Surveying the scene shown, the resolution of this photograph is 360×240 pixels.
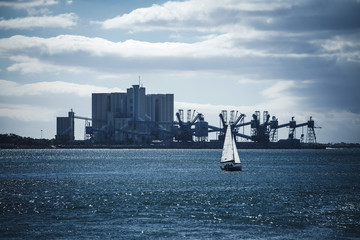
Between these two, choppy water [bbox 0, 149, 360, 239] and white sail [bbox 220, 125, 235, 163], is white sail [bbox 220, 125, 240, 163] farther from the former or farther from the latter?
choppy water [bbox 0, 149, 360, 239]

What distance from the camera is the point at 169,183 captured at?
71562 mm

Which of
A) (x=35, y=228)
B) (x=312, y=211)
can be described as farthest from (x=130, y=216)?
(x=312, y=211)

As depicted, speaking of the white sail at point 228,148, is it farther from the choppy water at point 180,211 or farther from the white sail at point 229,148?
the choppy water at point 180,211

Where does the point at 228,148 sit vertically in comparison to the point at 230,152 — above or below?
above

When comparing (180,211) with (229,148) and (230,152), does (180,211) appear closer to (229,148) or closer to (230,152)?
(229,148)

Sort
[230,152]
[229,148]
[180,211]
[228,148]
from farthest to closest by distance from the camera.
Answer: [230,152] < [228,148] < [229,148] < [180,211]

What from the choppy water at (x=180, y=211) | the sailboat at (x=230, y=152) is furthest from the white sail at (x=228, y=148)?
the choppy water at (x=180, y=211)

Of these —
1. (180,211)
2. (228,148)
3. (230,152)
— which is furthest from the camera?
(230,152)

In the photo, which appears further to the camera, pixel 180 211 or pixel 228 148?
pixel 228 148

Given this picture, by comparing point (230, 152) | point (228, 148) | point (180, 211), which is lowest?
point (180, 211)

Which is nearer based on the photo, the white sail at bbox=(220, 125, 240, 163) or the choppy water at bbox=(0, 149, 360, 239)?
the choppy water at bbox=(0, 149, 360, 239)

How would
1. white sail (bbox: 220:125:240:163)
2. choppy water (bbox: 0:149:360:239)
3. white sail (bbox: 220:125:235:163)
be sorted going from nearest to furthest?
choppy water (bbox: 0:149:360:239)
white sail (bbox: 220:125:235:163)
white sail (bbox: 220:125:240:163)

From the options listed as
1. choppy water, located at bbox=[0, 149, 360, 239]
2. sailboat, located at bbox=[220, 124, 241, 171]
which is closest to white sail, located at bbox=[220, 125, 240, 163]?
sailboat, located at bbox=[220, 124, 241, 171]

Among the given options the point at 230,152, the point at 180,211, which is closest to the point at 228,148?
the point at 230,152
